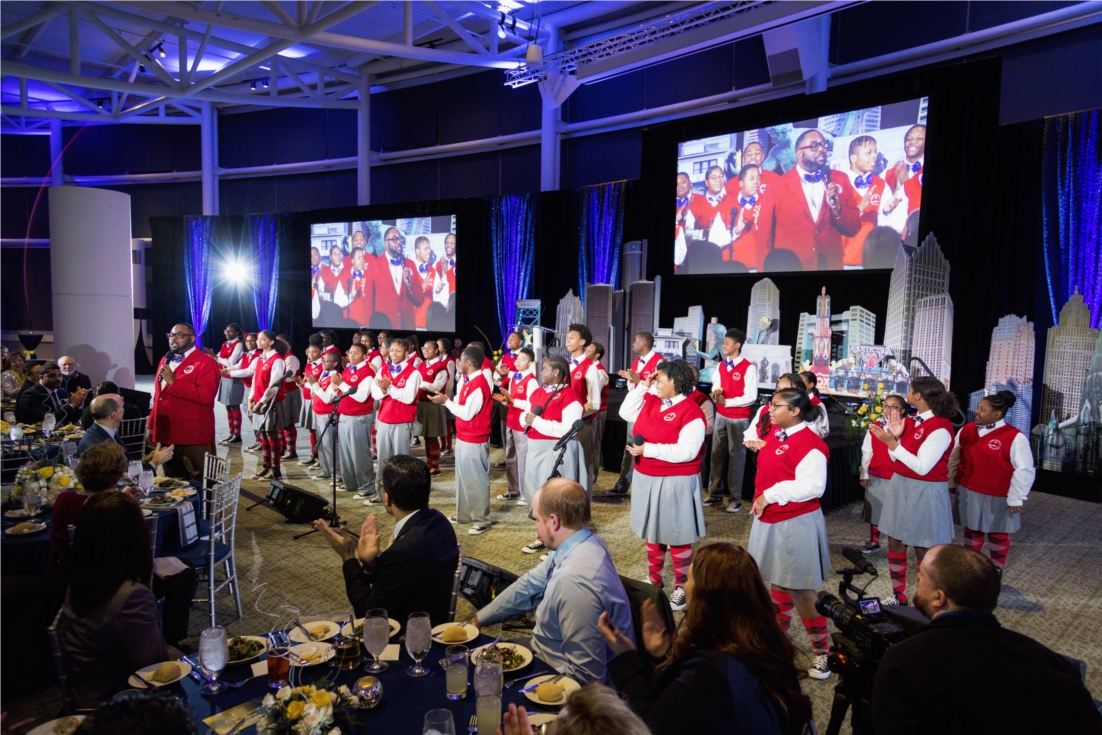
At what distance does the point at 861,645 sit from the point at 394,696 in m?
1.62

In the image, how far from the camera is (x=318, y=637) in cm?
230

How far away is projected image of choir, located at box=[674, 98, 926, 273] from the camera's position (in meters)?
7.61

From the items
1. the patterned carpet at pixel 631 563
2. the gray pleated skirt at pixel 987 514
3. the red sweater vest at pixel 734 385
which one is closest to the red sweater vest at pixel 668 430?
the patterned carpet at pixel 631 563

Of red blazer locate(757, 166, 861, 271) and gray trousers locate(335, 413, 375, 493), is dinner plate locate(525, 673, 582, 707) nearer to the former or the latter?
gray trousers locate(335, 413, 375, 493)

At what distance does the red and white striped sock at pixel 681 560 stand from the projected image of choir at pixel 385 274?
871 cm

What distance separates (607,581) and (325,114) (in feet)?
48.7

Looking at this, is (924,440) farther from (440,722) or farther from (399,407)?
(399,407)

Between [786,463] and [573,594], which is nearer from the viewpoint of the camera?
[573,594]

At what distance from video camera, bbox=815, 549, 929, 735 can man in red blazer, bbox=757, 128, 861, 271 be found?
6.48 metres

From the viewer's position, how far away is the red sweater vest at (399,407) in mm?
6273

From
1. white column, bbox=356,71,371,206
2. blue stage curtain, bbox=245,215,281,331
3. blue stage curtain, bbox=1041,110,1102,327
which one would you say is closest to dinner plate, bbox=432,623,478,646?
blue stage curtain, bbox=1041,110,1102,327

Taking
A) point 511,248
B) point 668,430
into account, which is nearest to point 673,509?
point 668,430

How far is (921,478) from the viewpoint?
412cm

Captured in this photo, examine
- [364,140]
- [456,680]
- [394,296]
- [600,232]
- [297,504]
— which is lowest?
[297,504]
